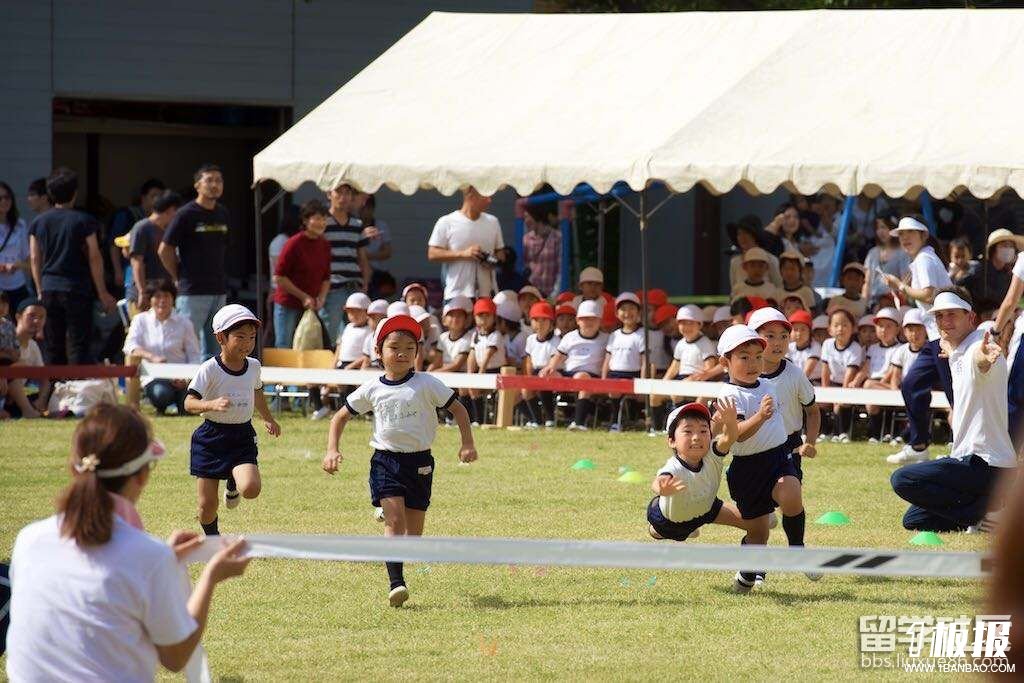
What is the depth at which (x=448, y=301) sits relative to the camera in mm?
16938

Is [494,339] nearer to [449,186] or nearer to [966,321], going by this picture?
[449,186]

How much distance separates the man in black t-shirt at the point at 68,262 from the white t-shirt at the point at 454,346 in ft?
10.9

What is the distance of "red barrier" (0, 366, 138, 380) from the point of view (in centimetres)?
1564

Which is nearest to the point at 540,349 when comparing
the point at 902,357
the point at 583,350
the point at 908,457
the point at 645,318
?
the point at 583,350

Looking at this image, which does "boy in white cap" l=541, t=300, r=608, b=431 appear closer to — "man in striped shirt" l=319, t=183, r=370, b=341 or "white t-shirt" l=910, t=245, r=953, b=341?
"man in striped shirt" l=319, t=183, r=370, b=341

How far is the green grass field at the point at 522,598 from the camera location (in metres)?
7.14

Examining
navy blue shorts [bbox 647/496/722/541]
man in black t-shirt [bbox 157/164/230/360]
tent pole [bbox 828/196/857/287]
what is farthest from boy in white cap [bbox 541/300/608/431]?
navy blue shorts [bbox 647/496/722/541]

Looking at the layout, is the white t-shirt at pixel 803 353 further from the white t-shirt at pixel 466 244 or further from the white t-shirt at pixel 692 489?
the white t-shirt at pixel 692 489

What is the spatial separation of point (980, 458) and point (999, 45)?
20.4ft

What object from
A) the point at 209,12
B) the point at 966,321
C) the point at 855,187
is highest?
the point at 209,12

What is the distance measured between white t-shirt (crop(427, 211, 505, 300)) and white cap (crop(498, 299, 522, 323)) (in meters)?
0.25

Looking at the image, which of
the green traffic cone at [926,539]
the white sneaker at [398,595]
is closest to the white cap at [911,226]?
the green traffic cone at [926,539]

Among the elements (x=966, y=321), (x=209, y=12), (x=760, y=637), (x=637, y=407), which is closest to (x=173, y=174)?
(x=209, y=12)

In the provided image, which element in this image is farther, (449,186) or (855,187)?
(449,186)
